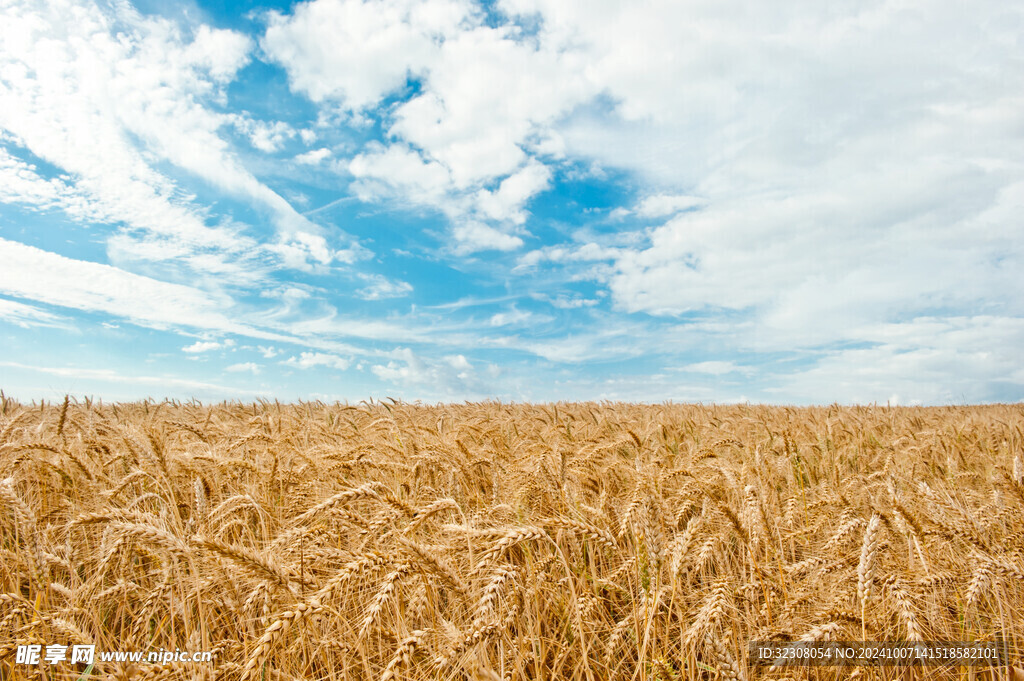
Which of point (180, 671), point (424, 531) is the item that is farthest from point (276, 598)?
point (424, 531)

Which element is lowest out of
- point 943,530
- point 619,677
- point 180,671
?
point 619,677

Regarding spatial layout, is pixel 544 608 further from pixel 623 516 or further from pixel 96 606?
pixel 96 606

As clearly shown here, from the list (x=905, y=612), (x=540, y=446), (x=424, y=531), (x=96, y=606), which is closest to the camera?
(x=905, y=612)

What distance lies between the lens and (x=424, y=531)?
320cm

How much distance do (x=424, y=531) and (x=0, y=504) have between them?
2.81 metres

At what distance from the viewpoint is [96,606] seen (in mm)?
2758

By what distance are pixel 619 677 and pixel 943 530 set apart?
1.71 metres

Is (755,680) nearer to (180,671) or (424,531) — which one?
(424,531)

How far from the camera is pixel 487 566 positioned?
7.65 feet

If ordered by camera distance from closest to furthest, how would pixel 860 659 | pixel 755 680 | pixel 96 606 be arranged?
pixel 860 659 → pixel 755 680 → pixel 96 606

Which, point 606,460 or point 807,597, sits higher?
point 606,460

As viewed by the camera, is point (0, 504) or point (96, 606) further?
point (0, 504)

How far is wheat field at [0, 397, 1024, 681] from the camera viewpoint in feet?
6.13

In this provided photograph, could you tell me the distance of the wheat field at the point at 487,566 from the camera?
187cm
